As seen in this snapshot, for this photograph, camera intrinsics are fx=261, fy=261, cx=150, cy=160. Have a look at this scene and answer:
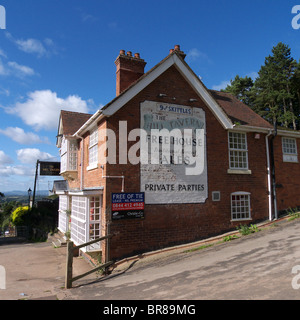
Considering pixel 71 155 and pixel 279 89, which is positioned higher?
pixel 279 89

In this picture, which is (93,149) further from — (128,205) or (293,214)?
(293,214)

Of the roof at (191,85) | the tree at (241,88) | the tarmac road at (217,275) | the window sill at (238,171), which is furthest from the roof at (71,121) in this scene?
the tree at (241,88)

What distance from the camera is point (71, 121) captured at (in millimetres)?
16906

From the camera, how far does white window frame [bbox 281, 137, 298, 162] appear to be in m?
14.9

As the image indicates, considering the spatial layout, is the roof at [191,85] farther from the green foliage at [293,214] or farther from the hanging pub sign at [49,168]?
the hanging pub sign at [49,168]

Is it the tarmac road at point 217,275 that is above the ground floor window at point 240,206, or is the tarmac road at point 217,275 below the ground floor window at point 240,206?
below

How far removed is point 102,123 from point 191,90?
15.1 feet

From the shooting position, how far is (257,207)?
13352 millimetres

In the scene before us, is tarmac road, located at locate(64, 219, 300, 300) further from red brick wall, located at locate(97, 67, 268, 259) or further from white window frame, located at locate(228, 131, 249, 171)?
white window frame, located at locate(228, 131, 249, 171)

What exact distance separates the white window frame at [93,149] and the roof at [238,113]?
6.82m

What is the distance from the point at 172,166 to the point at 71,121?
8.60 metres

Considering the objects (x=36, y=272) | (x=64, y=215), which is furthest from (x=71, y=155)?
(x=36, y=272)

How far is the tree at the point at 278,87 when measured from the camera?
3388 centimetres

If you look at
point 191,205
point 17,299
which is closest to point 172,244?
point 191,205
